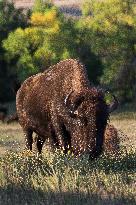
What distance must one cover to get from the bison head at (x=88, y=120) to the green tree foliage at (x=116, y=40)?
107ft

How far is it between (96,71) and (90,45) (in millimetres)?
2551

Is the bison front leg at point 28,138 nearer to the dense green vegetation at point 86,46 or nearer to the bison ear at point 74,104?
the bison ear at point 74,104

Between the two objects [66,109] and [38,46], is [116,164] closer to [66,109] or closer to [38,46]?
Answer: [66,109]

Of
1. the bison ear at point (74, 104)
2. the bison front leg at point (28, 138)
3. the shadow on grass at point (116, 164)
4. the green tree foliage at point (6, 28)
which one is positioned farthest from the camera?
the green tree foliage at point (6, 28)

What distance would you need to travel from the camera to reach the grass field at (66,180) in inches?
350

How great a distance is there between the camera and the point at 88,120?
1175 centimetres

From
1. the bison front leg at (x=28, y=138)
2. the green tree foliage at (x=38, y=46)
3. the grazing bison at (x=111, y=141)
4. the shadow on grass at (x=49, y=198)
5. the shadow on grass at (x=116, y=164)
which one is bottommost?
the shadow on grass at (x=49, y=198)

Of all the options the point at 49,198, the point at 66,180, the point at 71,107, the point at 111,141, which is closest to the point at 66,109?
the point at 71,107

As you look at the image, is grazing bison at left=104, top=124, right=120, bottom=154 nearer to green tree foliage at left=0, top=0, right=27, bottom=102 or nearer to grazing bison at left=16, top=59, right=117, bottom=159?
grazing bison at left=16, top=59, right=117, bottom=159

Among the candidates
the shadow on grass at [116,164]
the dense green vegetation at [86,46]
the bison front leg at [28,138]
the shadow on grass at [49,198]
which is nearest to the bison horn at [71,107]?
the shadow on grass at [116,164]

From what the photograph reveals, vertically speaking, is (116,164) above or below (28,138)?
below

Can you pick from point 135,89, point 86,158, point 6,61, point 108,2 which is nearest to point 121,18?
point 108,2

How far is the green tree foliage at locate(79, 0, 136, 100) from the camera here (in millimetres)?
46094

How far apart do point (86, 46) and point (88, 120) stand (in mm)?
36815
